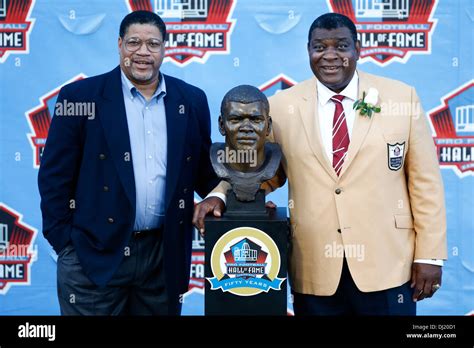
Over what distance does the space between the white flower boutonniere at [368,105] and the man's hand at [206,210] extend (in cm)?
72

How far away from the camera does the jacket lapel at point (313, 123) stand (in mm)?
3024

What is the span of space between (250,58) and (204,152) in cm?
124

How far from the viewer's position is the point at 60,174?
3.20 metres

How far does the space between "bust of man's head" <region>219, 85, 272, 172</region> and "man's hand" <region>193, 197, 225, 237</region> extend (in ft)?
0.74

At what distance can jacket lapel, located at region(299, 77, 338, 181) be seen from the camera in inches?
119

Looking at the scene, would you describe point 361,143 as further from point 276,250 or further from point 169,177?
point 169,177

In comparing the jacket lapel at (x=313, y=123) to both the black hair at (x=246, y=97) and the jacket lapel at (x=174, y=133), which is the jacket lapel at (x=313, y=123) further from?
the jacket lapel at (x=174, y=133)

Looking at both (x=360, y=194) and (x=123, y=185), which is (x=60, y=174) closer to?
(x=123, y=185)

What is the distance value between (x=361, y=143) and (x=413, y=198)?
13.2 inches

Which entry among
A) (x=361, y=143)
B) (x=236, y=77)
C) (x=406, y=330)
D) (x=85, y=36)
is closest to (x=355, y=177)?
(x=361, y=143)

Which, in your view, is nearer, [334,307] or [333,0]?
[334,307]

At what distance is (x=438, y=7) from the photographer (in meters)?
4.41

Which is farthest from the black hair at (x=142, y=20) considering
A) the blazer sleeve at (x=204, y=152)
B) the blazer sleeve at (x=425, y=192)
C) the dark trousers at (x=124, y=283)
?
the blazer sleeve at (x=425, y=192)

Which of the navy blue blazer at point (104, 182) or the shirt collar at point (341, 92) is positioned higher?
the shirt collar at point (341, 92)
